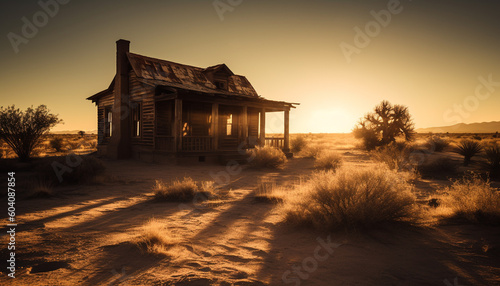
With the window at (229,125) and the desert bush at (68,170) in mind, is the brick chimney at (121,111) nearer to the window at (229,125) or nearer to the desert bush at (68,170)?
the window at (229,125)

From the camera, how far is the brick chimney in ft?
51.8

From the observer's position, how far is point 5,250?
3316 millimetres

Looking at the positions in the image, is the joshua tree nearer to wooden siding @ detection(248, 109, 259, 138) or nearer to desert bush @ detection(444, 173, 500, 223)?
wooden siding @ detection(248, 109, 259, 138)

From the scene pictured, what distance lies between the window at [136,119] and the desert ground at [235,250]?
11.0 meters

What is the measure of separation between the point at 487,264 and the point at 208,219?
3.98 metres

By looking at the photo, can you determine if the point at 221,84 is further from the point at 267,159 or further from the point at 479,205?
the point at 479,205

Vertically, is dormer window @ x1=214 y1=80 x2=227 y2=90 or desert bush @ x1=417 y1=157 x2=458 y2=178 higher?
dormer window @ x1=214 y1=80 x2=227 y2=90

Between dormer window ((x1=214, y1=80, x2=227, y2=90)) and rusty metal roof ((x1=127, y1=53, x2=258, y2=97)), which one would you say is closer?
rusty metal roof ((x1=127, y1=53, x2=258, y2=97))

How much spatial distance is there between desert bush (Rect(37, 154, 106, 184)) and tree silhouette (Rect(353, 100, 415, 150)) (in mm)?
21755

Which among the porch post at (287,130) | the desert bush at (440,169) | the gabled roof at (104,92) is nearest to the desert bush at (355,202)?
the desert bush at (440,169)

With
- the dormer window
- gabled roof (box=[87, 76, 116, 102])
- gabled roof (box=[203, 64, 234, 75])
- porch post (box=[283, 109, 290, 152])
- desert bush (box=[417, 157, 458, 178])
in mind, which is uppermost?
gabled roof (box=[203, 64, 234, 75])

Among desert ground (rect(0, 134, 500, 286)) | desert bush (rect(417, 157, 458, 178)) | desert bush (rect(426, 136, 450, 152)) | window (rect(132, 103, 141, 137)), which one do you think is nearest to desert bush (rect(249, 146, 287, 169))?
desert bush (rect(417, 157, 458, 178))

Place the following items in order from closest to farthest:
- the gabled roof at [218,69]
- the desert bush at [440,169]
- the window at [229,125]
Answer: the desert bush at [440,169]
the window at [229,125]
the gabled roof at [218,69]

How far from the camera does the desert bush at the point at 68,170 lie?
7.75m
